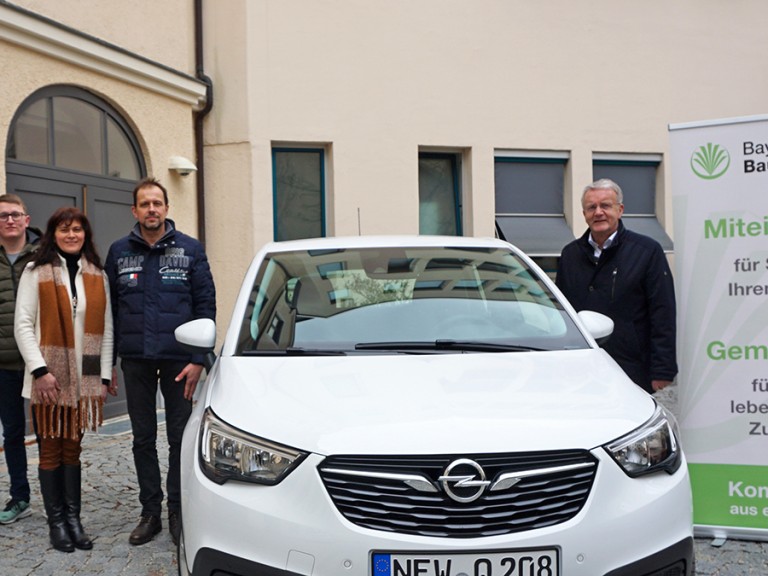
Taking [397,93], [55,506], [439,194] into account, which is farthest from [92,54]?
[55,506]

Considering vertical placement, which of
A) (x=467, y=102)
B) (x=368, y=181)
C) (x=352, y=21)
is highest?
(x=352, y=21)

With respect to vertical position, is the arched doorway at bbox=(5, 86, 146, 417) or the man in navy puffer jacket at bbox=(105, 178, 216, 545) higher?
the arched doorway at bbox=(5, 86, 146, 417)

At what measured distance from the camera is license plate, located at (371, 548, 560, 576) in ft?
7.13

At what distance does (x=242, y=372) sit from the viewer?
2824mm

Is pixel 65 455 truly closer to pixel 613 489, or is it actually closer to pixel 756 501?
pixel 613 489

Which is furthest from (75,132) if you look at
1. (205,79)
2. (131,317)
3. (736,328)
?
(736,328)

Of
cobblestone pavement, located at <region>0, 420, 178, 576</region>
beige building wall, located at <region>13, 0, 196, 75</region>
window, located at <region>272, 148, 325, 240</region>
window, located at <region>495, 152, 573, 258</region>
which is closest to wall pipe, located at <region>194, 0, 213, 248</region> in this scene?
beige building wall, located at <region>13, 0, 196, 75</region>

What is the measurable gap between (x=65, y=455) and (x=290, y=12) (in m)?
7.02

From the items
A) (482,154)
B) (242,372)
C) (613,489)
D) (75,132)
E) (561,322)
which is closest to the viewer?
(613,489)

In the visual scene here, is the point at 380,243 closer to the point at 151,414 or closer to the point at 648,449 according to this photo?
the point at 151,414

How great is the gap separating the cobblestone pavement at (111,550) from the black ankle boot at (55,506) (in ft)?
0.18

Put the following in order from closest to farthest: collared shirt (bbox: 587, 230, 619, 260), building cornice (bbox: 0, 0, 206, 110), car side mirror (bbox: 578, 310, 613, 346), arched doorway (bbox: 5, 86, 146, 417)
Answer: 1. car side mirror (bbox: 578, 310, 613, 346)
2. collared shirt (bbox: 587, 230, 619, 260)
3. building cornice (bbox: 0, 0, 206, 110)
4. arched doorway (bbox: 5, 86, 146, 417)

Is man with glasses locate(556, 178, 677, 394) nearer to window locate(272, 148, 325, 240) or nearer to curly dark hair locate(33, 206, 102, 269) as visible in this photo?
curly dark hair locate(33, 206, 102, 269)

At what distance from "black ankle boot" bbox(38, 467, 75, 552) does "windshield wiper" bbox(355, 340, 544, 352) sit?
205 cm
